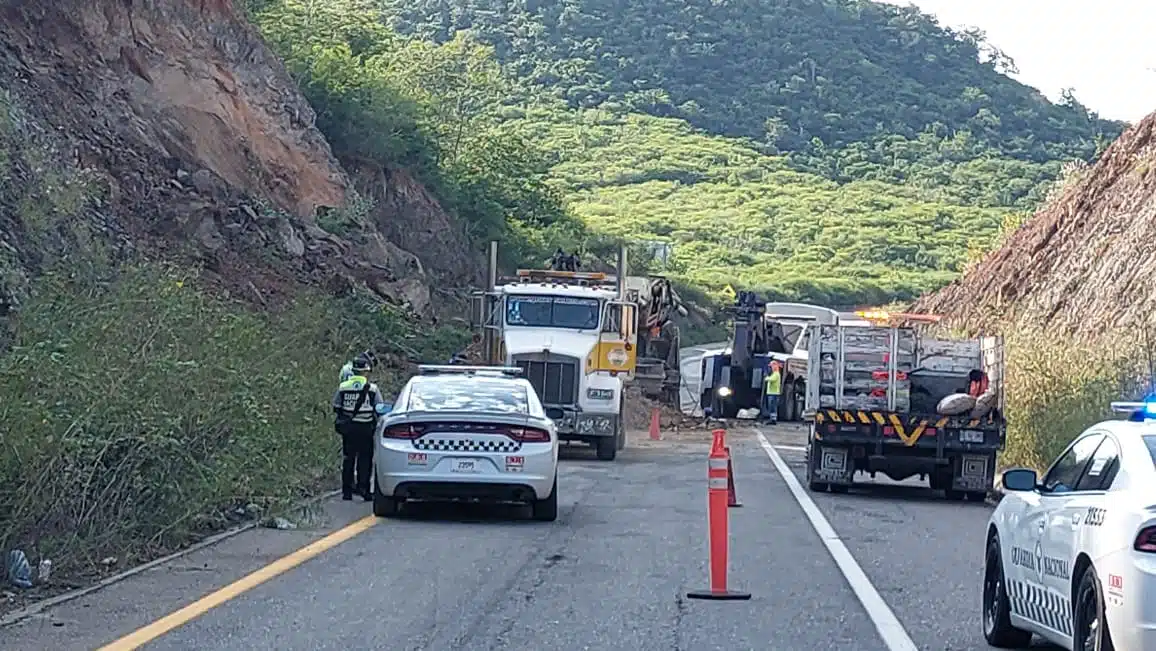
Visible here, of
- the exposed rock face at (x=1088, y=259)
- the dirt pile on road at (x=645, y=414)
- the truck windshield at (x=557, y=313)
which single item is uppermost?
the exposed rock face at (x=1088, y=259)

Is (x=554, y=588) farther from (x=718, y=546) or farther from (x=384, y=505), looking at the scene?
(x=384, y=505)

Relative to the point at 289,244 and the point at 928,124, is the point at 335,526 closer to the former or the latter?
the point at 289,244

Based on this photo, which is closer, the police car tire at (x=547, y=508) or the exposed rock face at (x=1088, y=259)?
the police car tire at (x=547, y=508)

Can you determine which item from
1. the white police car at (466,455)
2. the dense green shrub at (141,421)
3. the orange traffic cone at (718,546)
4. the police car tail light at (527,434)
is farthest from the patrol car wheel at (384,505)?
the orange traffic cone at (718,546)

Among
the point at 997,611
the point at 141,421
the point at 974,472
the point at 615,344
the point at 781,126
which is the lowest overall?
the point at 974,472

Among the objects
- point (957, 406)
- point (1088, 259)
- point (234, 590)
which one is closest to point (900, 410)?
point (957, 406)

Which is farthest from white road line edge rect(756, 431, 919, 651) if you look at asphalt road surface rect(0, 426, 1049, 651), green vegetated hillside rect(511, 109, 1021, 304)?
green vegetated hillside rect(511, 109, 1021, 304)

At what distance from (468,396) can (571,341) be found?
11.6m

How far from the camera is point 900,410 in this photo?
77.7 ft

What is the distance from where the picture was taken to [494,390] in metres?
18.4

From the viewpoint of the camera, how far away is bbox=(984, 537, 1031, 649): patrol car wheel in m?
10.4

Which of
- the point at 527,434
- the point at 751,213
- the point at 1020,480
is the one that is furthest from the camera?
the point at 751,213

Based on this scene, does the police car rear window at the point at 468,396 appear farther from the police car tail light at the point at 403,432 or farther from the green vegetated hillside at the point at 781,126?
the green vegetated hillside at the point at 781,126

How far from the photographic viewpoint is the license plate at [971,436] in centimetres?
2252
